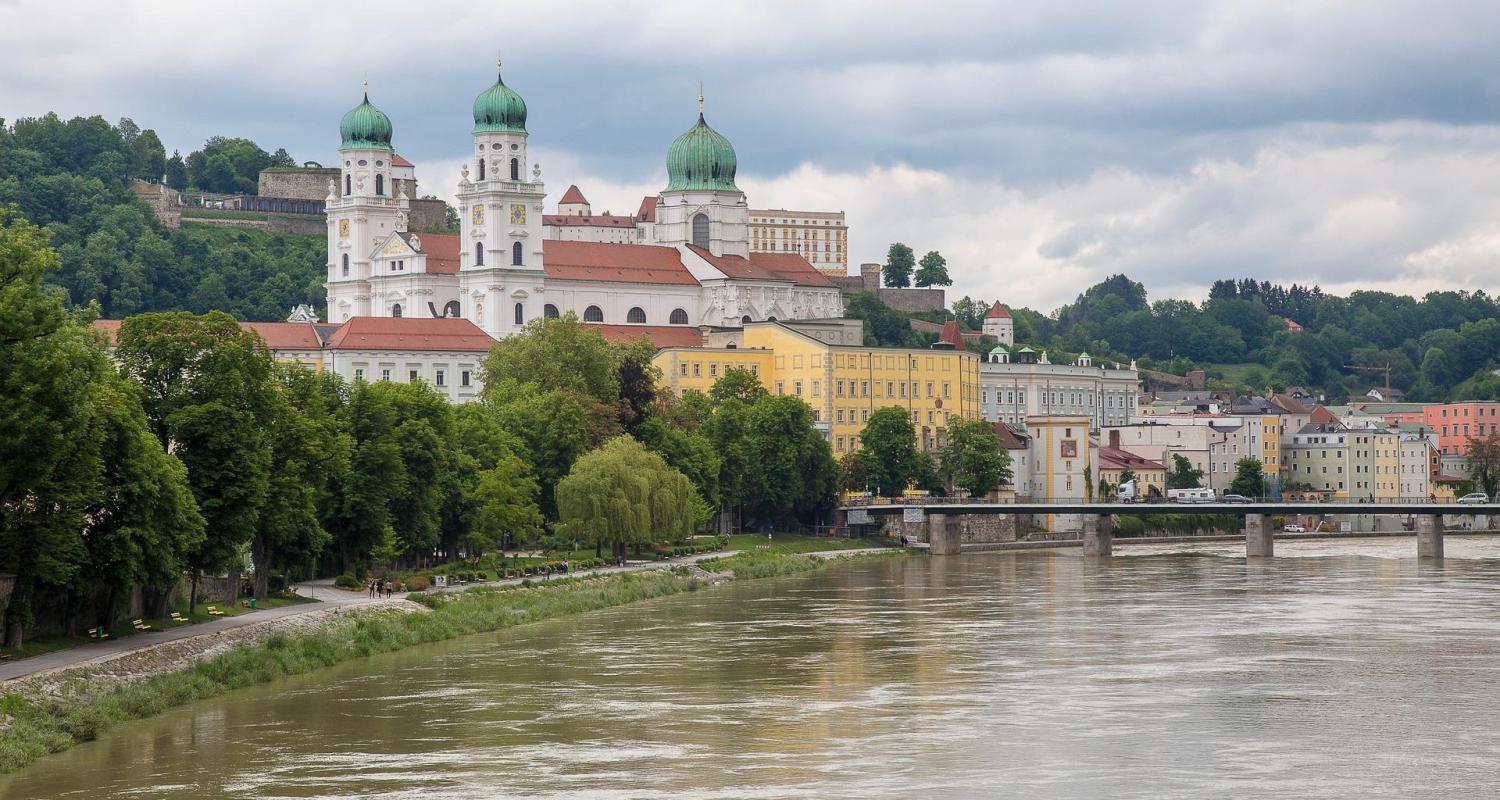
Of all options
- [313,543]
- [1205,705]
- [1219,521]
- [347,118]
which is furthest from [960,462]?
[1205,705]

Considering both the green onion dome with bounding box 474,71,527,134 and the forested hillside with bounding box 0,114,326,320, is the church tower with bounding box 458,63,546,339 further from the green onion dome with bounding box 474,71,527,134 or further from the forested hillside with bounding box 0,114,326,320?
the forested hillside with bounding box 0,114,326,320

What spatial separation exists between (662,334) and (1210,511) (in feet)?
169

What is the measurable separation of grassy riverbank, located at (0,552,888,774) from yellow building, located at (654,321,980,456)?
50.9 m

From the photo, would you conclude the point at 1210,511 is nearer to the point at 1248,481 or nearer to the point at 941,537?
the point at 941,537

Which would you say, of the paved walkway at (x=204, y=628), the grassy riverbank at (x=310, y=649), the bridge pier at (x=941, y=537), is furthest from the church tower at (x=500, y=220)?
the paved walkway at (x=204, y=628)

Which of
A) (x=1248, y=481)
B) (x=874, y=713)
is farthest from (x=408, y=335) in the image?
(x=874, y=713)

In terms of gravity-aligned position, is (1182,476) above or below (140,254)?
below

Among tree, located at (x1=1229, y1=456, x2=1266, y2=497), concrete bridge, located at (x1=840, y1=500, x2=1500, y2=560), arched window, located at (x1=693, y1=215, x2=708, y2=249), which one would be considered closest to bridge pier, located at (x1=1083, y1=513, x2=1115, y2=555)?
concrete bridge, located at (x1=840, y1=500, x2=1500, y2=560)

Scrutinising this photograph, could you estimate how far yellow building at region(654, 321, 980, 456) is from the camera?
137 m

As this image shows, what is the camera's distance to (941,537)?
4412 inches

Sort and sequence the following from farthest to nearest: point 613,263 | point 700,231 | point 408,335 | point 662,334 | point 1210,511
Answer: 1. point 700,231
2. point 613,263
3. point 662,334
4. point 408,335
5. point 1210,511

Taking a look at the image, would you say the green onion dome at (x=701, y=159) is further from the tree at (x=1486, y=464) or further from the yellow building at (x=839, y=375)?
the tree at (x=1486, y=464)

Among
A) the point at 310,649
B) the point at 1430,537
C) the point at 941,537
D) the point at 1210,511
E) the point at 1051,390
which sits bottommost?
the point at 310,649

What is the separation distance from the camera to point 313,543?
60469mm
